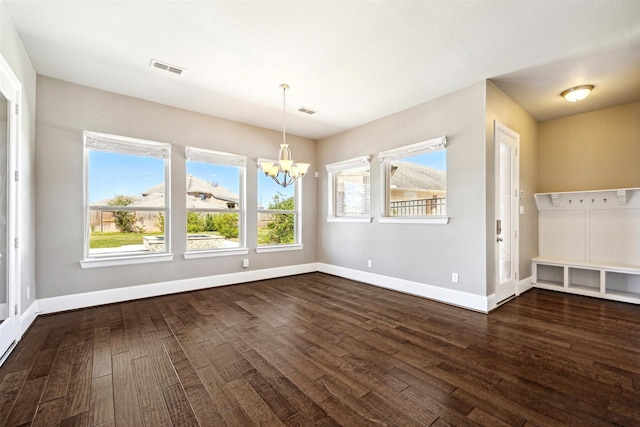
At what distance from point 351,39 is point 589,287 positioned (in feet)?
16.8

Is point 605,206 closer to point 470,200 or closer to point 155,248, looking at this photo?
point 470,200

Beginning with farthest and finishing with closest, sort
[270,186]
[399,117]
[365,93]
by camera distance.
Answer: [270,186], [399,117], [365,93]

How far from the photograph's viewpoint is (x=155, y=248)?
4309mm

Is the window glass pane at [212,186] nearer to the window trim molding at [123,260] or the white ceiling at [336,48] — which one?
the window trim molding at [123,260]

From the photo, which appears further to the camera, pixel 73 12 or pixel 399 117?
pixel 399 117

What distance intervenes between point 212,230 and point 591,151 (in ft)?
20.9

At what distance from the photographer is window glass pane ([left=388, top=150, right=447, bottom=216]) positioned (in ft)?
13.5

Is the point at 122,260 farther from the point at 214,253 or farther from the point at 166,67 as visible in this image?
the point at 166,67

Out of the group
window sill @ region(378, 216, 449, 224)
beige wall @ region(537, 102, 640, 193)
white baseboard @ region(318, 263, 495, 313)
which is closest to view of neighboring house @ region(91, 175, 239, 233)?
white baseboard @ region(318, 263, 495, 313)

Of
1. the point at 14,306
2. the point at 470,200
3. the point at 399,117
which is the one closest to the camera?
the point at 14,306

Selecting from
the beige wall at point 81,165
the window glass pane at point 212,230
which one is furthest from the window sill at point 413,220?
the window glass pane at point 212,230

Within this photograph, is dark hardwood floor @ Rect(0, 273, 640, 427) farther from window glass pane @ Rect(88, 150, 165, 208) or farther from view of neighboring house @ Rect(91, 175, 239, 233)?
window glass pane @ Rect(88, 150, 165, 208)

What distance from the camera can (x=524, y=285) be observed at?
452 centimetres

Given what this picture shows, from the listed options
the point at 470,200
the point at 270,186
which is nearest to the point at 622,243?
the point at 470,200
